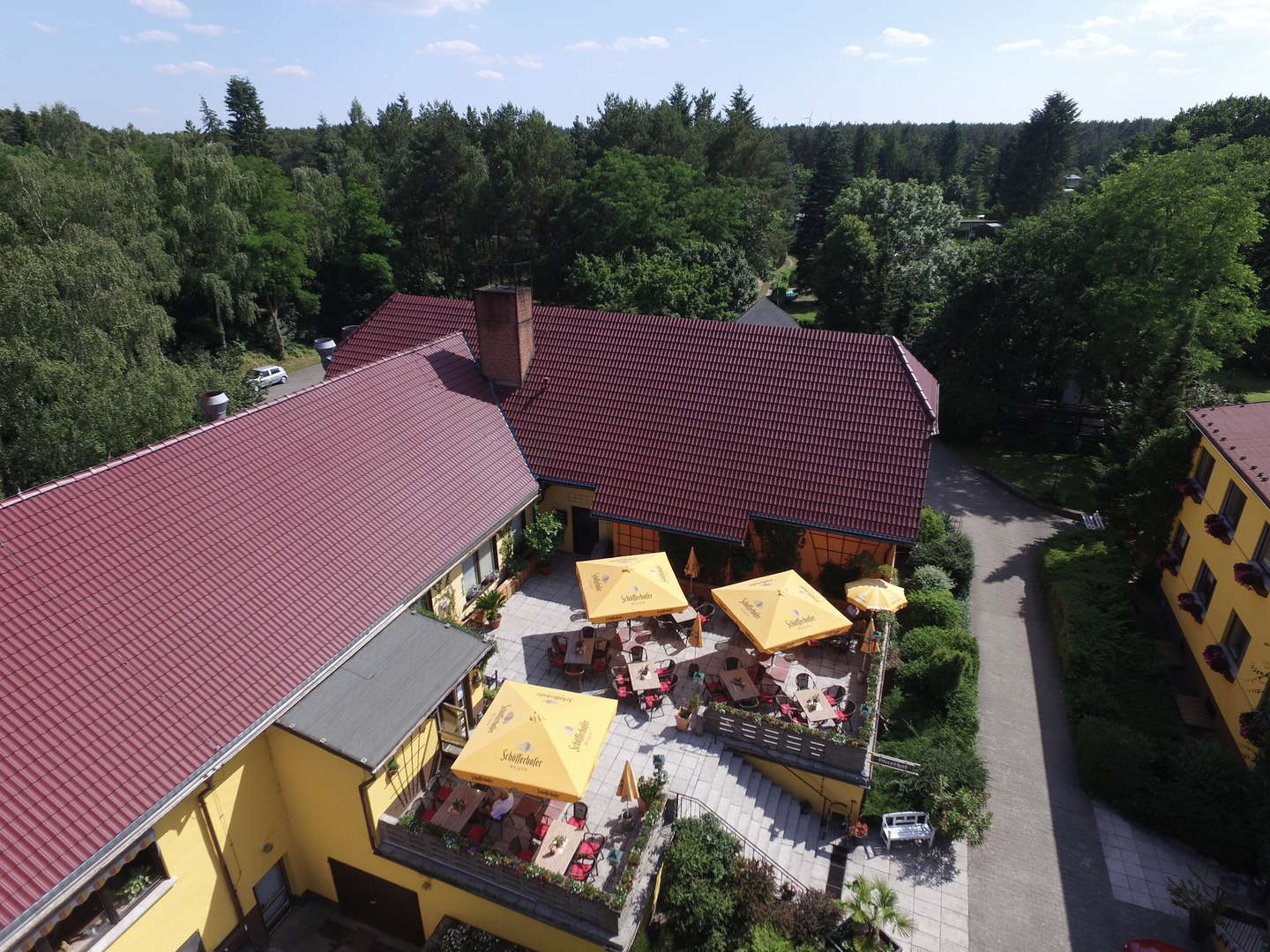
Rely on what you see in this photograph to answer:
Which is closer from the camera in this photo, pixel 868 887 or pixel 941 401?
pixel 868 887

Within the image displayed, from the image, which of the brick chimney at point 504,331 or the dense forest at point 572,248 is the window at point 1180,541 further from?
the brick chimney at point 504,331

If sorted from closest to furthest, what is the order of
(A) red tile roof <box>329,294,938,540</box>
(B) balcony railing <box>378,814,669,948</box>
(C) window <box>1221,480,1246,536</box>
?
(B) balcony railing <box>378,814,669,948</box> < (C) window <box>1221,480,1246,536</box> < (A) red tile roof <box>329,294,938,540</box>

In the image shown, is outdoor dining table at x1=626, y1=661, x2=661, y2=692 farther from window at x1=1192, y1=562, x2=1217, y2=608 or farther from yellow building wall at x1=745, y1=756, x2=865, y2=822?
window at x1=1192, y1=562, x2=1217, y2=608

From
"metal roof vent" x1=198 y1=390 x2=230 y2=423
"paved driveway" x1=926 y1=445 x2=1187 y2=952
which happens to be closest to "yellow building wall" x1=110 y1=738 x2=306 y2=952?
"metal roof vent" x1=198 y1=390 x2=230 y2=423

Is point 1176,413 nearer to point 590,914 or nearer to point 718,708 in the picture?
point 718,708

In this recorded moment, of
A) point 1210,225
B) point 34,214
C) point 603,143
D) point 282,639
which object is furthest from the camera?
point 603,143

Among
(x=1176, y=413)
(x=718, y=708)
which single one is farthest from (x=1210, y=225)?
(x=718, y=708)
